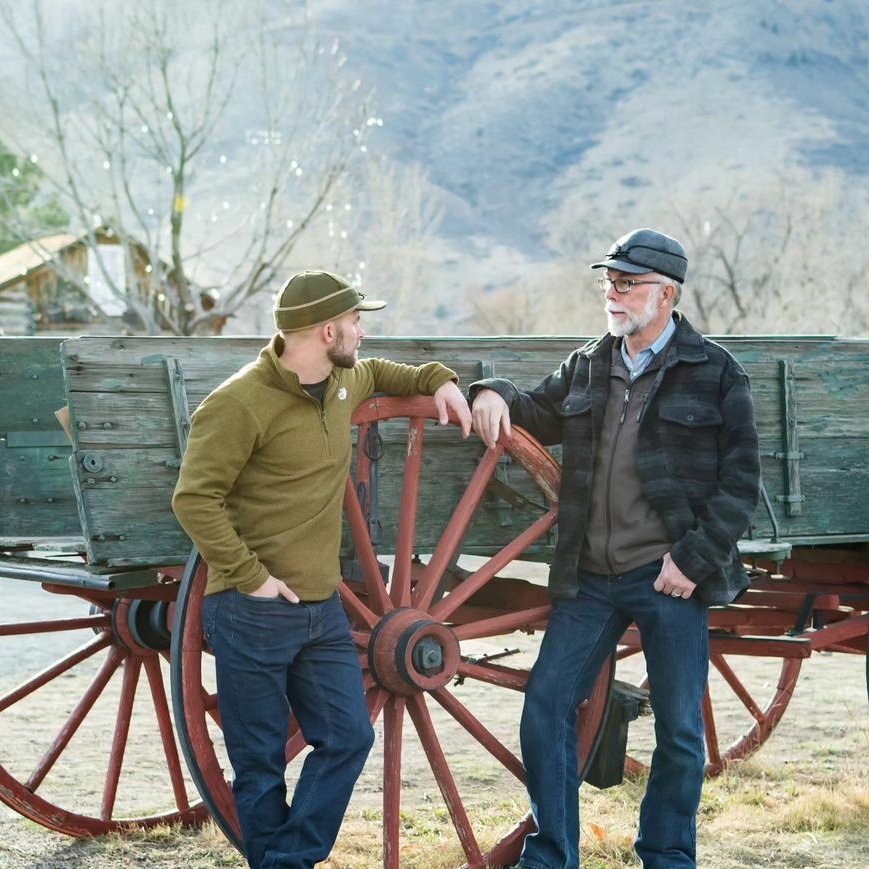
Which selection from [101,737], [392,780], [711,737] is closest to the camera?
[392,780]

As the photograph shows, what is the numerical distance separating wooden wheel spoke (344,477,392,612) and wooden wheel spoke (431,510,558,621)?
16cm

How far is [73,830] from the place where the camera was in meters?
4.67

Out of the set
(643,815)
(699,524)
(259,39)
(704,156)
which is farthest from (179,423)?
(704,156)

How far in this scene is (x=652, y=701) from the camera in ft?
11.8

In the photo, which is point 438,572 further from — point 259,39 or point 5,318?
point 5,318

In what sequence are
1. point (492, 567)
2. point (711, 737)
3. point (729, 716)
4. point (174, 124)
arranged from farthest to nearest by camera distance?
1. point (174, 124)
2. point (729, 716)
3. point (711, 737)
4. point (492, 567)

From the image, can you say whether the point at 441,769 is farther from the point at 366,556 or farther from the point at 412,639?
the point at 366,556

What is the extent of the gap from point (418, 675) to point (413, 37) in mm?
154210

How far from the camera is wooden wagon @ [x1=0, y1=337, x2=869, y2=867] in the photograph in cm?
348

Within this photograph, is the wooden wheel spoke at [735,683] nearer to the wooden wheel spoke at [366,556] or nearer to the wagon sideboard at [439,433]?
the wagon sideboard at [439,433]

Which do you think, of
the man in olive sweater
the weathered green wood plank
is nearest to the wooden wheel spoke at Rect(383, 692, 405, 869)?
the man in olive sweater

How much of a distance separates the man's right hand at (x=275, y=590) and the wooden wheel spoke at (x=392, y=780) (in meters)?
0.58

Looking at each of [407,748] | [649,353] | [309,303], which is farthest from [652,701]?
[407,748]

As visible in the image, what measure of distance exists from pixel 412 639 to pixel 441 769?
1.45ft
